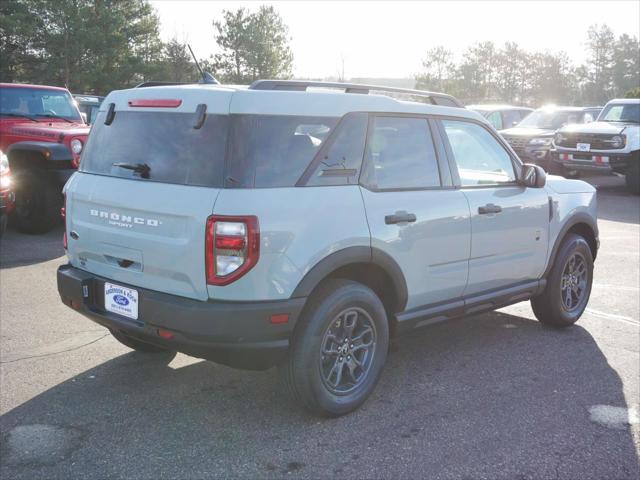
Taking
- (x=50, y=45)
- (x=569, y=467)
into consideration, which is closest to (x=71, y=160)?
(x=569, y=467)

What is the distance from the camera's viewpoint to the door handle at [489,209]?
15.1ft

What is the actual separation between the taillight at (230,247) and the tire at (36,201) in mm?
6596

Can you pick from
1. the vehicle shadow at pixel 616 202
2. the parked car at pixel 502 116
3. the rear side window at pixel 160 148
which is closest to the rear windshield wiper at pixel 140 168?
the rear side window at pixel 160 148

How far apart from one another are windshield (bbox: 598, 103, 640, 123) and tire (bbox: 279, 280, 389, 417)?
13622 millimetres

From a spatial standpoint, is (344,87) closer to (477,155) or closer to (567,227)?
(477,155)

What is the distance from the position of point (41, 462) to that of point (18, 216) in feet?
22.5

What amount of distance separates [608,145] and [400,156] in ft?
39.7

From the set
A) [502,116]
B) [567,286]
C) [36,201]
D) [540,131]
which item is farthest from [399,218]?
[502,116]

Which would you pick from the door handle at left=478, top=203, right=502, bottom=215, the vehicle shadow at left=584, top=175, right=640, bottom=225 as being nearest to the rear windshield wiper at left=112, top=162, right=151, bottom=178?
the door handle at left=478, top=203, right=502, bottom=215

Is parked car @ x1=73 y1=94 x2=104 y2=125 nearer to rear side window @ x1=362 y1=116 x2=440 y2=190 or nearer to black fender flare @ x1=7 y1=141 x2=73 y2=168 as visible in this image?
Result: black fender flare @ x1=7 y1=141 x2=73 y2=168

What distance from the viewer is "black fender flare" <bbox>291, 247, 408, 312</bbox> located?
350cm

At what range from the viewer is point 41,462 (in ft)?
10.7

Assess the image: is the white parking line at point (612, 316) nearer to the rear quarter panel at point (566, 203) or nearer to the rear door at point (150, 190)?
the rear quarter panel at point (566, 203)

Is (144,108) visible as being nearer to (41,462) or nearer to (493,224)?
(41,462)
